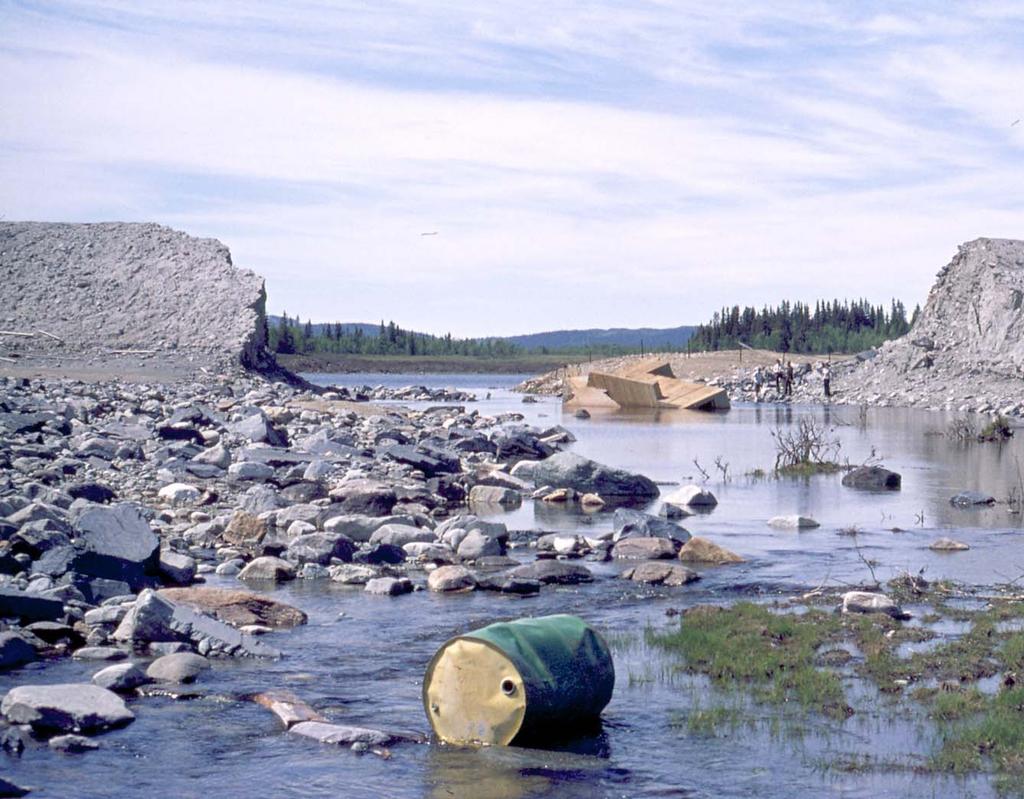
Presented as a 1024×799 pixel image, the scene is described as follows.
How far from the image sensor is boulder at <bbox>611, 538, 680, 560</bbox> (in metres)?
13.1

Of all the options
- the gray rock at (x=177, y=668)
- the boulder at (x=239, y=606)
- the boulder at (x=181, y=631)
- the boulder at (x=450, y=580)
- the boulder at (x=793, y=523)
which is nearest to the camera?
the gray rock at (x=177, y=668)

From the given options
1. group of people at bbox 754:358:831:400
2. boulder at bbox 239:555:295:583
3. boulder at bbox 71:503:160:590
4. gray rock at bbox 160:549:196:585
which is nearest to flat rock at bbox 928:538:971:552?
boulder at bbox 239:555:295:583

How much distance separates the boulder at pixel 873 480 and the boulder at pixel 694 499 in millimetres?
3785

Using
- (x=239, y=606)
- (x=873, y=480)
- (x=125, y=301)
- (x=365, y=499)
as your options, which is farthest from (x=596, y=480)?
(x=125, y=301)

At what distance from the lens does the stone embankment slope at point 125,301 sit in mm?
41281

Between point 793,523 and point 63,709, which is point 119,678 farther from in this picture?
point 793,523

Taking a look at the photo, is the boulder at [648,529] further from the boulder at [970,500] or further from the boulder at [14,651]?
the boulder at [14,651]

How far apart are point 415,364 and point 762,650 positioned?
108477 millimetres

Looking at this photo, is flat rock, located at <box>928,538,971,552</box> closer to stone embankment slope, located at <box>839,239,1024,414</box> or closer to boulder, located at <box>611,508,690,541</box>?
boulder, located at <box>611,508,690,541</box>

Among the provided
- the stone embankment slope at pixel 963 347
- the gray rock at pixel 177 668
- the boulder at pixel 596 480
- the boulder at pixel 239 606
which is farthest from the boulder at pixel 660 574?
the stone embankment slope at pixel 963 347

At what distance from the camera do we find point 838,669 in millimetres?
8258

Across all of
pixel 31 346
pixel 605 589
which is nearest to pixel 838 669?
pixel 605 589

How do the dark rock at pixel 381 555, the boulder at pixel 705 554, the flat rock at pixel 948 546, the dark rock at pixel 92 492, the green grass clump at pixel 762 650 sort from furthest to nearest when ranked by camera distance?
the dark rock at pixel 92 492 → the flat rock at pixel 948 546 → the boulder at pixel 705 554 → the dark rock at pixel 381 555 → the green grass clump at pixel 762 650

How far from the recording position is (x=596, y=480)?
1925 cm
